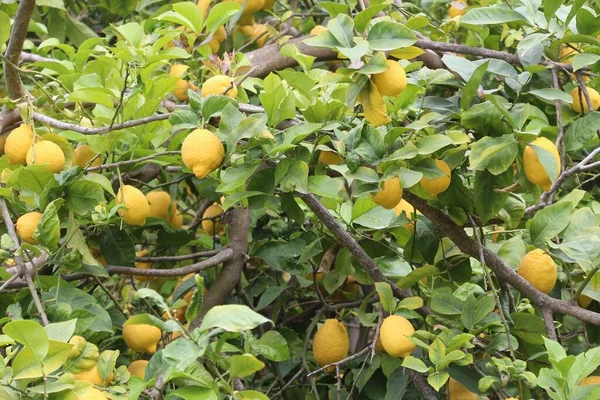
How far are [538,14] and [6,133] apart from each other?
992mm

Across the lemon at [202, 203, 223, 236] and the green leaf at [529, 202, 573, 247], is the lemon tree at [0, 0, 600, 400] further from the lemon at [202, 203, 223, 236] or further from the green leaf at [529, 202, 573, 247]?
the lemon at [202, 203, 223, 236]

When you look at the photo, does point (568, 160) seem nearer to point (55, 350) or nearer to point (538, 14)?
point (538, 14)

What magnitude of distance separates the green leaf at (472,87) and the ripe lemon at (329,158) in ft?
0.68

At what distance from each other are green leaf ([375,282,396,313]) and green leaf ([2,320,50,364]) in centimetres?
55

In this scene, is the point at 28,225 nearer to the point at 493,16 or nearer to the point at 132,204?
the point at 132,204

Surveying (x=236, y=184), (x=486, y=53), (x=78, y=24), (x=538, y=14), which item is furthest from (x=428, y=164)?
(x=78, y=24)

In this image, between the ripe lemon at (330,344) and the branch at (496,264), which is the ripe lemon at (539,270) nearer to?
the branch at (496,264)

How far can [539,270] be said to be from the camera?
1397 millimetres

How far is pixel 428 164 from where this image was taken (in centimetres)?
128

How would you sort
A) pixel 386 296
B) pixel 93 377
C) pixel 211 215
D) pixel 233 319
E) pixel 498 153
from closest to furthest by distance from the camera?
1. pixel 233 319
2. pixel 93 377
3. pixel 498 153
4. pixel 386 296
5. pixel 211 215

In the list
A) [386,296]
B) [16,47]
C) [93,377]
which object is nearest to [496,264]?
[386,296]

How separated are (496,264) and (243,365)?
0.53m

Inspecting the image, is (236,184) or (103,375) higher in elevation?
(236,184)

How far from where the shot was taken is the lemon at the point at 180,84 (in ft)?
5.75
